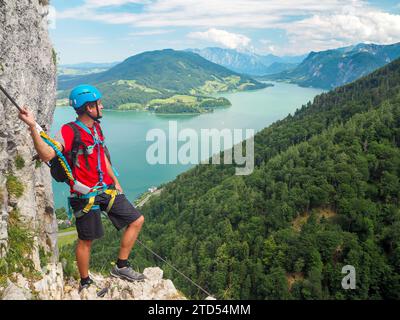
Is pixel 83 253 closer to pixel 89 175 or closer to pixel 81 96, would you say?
pixel 89 175

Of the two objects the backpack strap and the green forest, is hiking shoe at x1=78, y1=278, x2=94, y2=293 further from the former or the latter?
the green forest

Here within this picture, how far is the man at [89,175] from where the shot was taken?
493 centimetres

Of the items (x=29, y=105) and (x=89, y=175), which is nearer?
(x=89, y=175)

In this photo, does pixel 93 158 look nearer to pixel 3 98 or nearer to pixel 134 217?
pixel 134 217

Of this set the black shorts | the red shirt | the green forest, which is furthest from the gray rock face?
the green forest

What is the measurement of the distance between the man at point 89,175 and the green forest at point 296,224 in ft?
93.4

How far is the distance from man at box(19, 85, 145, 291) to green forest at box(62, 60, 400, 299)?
28483 millimetres

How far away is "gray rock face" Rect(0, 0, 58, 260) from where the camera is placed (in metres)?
6.13

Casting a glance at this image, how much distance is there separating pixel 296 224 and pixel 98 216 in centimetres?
4952

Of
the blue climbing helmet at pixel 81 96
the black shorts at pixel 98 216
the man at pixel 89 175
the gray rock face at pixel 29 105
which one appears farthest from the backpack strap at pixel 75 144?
the gray rock face at pixel 29 105

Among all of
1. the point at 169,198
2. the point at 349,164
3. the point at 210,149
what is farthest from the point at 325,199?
the point at 210,149

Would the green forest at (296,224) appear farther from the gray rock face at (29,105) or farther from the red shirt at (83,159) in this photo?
the red shirt at (83,159)

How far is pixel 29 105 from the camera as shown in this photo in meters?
7.10

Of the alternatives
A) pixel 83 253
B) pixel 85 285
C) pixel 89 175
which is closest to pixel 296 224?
pixel 85 285
